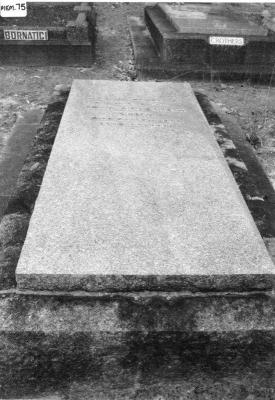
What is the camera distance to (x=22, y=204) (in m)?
2.32

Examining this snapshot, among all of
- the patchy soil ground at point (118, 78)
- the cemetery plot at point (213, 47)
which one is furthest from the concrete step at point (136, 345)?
the cemetery plot at point (213, 47)

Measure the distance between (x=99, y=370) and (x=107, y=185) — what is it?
928 mm

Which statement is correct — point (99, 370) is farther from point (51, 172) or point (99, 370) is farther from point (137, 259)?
point (51, 172)

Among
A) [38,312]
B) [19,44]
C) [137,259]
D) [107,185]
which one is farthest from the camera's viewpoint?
[19,44]

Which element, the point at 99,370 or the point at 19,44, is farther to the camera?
the point at 19,44

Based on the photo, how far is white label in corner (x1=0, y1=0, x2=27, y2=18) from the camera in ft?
11.8

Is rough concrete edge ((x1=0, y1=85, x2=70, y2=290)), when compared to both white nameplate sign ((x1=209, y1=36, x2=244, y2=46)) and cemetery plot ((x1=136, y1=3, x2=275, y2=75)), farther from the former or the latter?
white nameplate sign ((x1=209, y1=36, x2=244, y2=46))

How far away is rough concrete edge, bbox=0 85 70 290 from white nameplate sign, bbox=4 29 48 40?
2.89 meters

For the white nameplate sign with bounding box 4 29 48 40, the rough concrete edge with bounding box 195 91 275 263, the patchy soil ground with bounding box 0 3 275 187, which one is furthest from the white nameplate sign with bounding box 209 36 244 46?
the white nameplate sign with bounding box 4 29 48 40

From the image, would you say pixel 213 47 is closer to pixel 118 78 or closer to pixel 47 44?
pixel 118 78

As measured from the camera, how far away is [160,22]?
6180 mm

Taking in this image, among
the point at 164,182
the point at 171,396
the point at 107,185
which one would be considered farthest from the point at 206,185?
the point at 171,396

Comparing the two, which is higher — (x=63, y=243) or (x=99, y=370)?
(x=63, y=243)

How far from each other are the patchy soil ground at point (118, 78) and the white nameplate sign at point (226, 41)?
471mm
